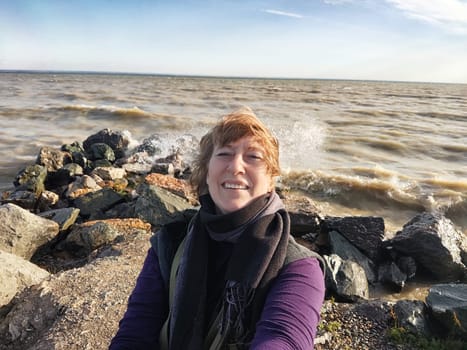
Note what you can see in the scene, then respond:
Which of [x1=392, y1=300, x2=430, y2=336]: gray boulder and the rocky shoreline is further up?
[x1=392, y1=300, x2=430, y2=336]: gray boulder

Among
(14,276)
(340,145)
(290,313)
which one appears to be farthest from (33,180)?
(340,145)

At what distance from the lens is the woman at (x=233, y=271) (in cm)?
182

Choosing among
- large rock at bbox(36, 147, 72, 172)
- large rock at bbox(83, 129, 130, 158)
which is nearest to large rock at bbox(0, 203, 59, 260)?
large rock at bbox(36, 147, 72, 172)

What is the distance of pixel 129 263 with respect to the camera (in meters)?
5.24

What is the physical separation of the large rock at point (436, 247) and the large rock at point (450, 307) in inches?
69.3

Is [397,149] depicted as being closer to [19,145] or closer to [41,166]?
[41,166]

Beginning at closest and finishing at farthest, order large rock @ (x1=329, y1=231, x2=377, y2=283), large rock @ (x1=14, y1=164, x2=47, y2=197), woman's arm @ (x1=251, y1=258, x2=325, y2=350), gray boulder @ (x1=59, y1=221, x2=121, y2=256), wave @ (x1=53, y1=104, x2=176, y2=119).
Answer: woman's arm @ (x1=251, y1=258, x2=325, y2=350), large rock @ (x1=329, y1=231, x2=377, y2=283), gray boulder @ (x1=59, y1=221, x2=121, y2=256), large rock @ (x1=14, y1=164, x2=47, y2=197), wave @ (x1=53, y1=104, x2=176, y2=119)

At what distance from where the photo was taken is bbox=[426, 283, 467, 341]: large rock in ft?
12.8

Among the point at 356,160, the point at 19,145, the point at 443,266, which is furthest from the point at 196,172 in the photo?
the point at 19,145

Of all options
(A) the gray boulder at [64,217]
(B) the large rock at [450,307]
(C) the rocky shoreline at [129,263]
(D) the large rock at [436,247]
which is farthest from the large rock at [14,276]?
(D) the large rock at [436,247]

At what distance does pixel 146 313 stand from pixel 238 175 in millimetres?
950

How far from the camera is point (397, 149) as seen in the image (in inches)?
656

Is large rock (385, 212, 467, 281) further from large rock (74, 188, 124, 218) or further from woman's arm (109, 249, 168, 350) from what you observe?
large rock (74, 188, 124, 218)

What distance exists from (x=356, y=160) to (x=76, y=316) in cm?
1258
